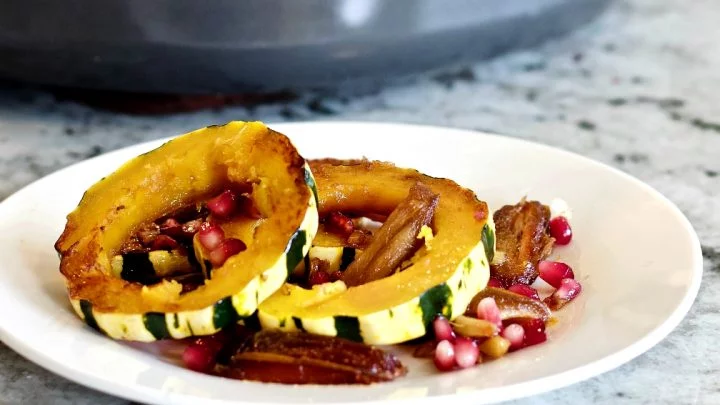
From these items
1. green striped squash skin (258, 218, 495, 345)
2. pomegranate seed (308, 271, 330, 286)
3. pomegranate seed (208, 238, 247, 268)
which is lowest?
pomegranate seed (308, 271, 330, 286)

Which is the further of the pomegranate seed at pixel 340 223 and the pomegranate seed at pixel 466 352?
the pomegranate seed at pixel 340 223

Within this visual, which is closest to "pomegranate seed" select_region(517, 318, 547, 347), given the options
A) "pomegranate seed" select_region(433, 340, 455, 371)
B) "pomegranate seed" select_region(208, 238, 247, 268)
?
"pomegranate seed" select_region(433, 340, 455, 371)

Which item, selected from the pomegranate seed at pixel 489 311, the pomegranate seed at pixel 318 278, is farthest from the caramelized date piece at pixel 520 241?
the pomegranate seed at pixel 318 278

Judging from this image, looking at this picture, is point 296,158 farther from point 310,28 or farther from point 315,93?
point 315,93

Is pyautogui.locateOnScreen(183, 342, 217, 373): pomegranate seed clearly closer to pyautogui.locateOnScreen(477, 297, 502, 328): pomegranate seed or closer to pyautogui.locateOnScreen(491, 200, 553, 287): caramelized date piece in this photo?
pyautogui.locateOnScreen(477, 297, 502, 328): pomegranate seed

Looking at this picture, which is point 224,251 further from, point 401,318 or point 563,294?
point 563,294

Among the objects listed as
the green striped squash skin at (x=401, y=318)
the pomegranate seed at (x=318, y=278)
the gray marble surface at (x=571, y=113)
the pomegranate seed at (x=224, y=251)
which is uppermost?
the pomegranate seed at (x=224, y=251)

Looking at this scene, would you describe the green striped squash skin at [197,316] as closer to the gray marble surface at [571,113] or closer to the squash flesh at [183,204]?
the squash flesh at [183,204]
